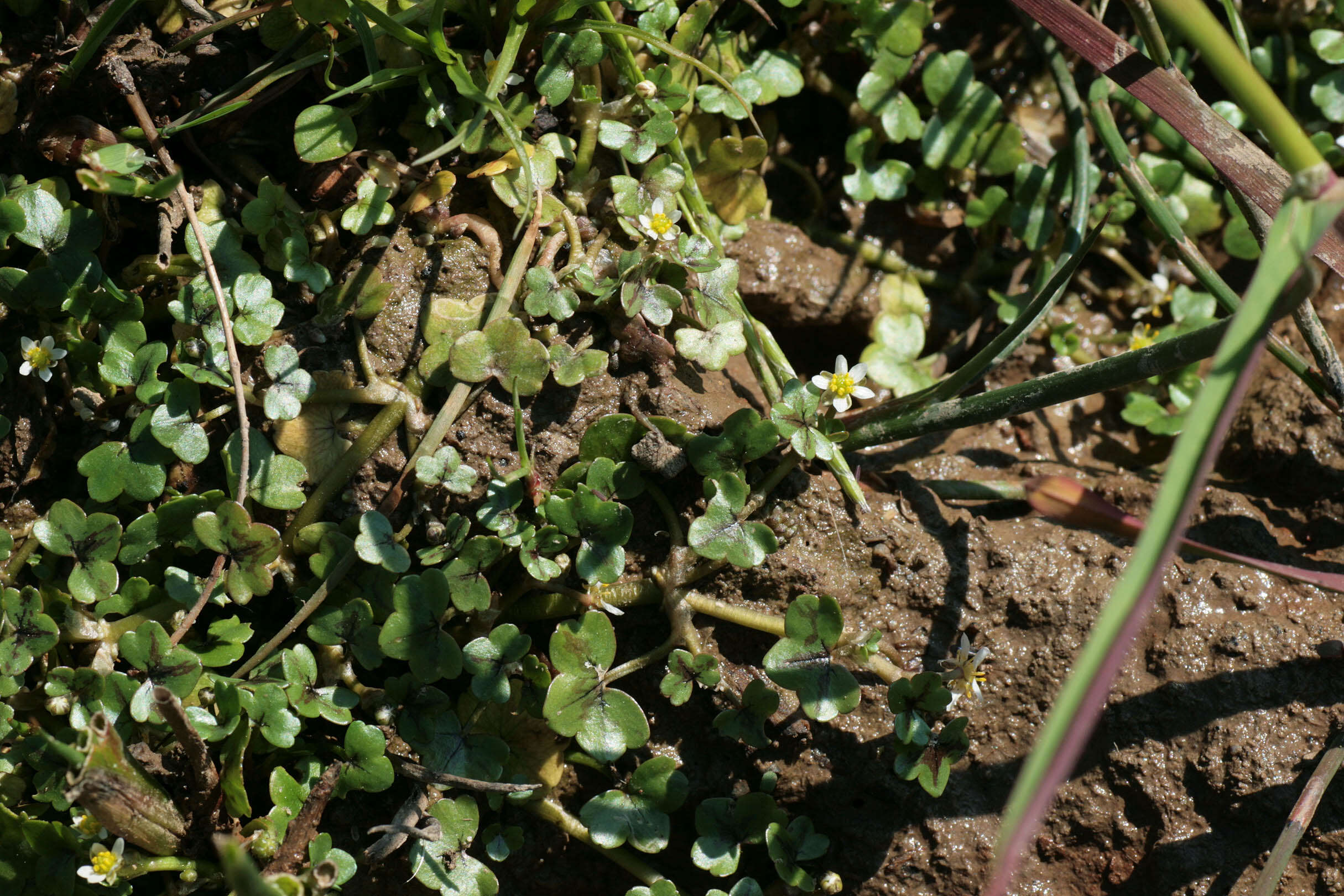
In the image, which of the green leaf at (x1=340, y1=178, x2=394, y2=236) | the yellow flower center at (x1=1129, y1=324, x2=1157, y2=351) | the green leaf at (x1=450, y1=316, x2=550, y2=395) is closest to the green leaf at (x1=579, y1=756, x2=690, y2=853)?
the green leaf at (x1=450, y1=316, x2=550, y2=395)

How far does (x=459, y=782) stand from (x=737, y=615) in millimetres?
572

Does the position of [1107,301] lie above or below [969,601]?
above

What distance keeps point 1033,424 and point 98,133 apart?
7.02 ft

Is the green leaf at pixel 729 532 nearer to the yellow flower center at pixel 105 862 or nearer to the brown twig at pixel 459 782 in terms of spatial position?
the brown twig at pixel 459 782

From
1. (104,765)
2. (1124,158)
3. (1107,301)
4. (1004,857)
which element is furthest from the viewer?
(1107,301)

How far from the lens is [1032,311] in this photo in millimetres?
1861

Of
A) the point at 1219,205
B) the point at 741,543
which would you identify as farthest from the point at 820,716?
the point at 1219,205

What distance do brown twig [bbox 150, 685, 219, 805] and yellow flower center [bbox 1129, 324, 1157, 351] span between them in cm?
219

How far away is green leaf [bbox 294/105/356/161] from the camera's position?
1856mm

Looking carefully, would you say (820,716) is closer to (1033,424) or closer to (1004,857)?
(1004,857)

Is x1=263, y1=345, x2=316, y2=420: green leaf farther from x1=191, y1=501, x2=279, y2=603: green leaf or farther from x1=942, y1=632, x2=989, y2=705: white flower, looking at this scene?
x1=942, y1=632, x2=989, y2=705: white flower

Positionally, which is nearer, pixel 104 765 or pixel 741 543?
pixel 104 765

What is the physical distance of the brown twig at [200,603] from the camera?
5.65 feet

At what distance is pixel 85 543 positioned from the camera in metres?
1.76
